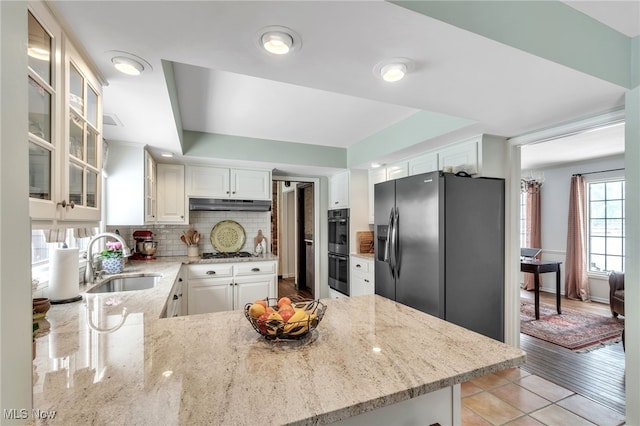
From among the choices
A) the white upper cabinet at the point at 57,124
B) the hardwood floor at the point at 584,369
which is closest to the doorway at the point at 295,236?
the hardwood floor at the point at 584,369

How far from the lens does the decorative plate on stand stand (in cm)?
412

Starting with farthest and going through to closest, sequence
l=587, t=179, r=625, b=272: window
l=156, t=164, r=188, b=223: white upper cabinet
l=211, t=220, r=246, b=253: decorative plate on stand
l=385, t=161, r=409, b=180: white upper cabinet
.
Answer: l=587, t=179, r=625, b=272: window, l=211, t=220, r=246, b=253: decorative plate on stand, l=156, t=164, r=188, b=223: white upper cabinet, l=385, t=161, r=409, b=180: white upper cabinet

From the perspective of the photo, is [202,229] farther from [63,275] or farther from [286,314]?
[286,314]

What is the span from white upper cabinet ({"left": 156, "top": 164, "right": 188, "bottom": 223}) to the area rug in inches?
171

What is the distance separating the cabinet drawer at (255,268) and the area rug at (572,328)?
3076mm

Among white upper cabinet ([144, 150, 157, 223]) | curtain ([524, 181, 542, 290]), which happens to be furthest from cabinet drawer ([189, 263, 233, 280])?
curtain ([524, 181, 542, 290])

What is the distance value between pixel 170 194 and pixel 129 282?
135 cm

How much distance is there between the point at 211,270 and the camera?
3430mm

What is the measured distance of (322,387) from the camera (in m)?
0.83

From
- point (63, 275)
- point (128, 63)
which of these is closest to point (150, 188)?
point (63, 275)

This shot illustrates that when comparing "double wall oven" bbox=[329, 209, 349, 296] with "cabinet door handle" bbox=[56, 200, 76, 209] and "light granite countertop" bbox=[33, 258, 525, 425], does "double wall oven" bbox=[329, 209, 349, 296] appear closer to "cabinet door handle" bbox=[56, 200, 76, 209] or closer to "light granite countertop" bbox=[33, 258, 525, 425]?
"light granite countertop" bbox=[33, 258, 525, 425]

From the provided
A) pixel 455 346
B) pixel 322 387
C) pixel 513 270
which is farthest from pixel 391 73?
pixel 513 270

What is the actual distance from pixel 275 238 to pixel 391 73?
5.75 meters

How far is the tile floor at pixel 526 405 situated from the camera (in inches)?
77.4
